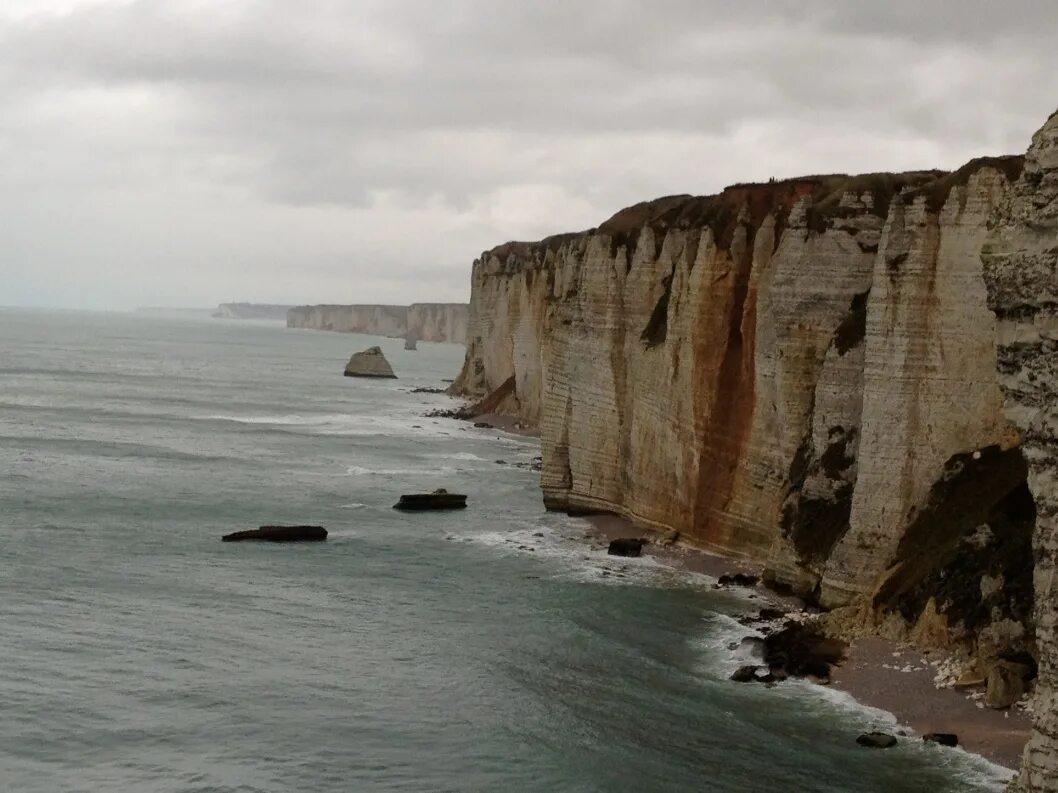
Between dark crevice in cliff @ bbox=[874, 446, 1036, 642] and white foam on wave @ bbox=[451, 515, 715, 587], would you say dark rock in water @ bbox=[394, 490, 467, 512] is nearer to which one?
white foam on wave @ bbox=[451, 515, 715, 587]

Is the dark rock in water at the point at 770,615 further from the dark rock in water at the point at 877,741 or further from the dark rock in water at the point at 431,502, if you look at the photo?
the dark rock in water at the point at 431,502

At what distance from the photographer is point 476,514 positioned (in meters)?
49.5

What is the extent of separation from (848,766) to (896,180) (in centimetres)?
1961

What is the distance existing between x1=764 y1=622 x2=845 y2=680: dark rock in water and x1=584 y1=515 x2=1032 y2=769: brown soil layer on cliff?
0.34 metres

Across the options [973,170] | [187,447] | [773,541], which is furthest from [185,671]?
[187,447]

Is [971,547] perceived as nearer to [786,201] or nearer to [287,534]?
[786,201]

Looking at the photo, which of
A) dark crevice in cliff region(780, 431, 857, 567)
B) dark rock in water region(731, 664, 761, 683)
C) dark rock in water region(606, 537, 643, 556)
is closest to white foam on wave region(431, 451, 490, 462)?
dark rock in water region(606, 537, 643, 556)

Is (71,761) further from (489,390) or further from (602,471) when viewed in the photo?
(489,390)

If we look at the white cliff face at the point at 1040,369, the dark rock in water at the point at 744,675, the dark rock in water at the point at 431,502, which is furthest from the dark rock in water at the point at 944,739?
the dark rock in water at the point at 431,502

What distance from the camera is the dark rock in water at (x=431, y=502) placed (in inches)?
1971

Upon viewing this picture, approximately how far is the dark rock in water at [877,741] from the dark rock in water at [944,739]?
691mm

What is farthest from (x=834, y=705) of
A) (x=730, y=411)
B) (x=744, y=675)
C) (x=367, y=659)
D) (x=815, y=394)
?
(x=730, y=411)

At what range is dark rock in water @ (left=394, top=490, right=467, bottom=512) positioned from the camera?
164ft

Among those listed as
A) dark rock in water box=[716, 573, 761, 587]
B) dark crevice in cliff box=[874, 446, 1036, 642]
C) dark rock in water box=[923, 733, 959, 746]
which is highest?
dark crevice in cliff box=[874, 446, 1036, 642]
